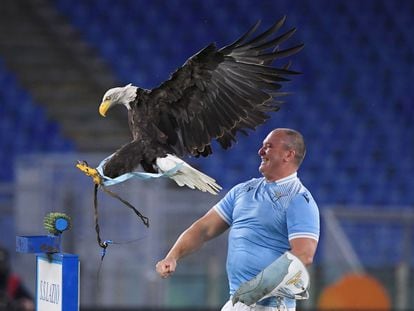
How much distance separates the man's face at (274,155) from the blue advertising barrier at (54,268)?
90 centimetres

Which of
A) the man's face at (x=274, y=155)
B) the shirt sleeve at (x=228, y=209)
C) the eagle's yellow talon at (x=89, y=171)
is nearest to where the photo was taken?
the eagle's yellow talon at (x=89, y=171)

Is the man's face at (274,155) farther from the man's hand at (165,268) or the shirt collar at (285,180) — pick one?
the man's hand at (165,268)

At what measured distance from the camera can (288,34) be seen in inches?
175

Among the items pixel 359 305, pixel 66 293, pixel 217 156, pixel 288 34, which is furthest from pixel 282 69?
pixel 217 156

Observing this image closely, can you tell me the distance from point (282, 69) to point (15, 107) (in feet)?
29.7

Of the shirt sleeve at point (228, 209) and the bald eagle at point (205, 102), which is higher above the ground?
the bald eagle at point (205, 102)

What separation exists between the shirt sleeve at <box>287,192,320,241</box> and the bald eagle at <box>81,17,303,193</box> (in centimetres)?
36

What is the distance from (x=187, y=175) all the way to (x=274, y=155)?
1.51ft

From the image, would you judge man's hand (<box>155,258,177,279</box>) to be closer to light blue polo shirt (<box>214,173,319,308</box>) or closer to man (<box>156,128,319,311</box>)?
man (<box>156,128,319,311</box>)

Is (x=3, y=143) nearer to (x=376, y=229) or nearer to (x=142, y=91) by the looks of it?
(x=376, y=229)

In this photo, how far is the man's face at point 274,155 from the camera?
4793 mm

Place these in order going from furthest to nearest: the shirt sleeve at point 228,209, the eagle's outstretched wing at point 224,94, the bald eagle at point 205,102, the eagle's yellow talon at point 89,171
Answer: the shirt sleeve at point 228,209 → the eagle's outstretched wing at point 224,94 → the bald eagle at point 205,102 → the eagle's yellow talon at point 89,171

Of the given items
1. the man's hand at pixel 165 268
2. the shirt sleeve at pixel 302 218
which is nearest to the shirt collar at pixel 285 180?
the shirt sleeve at pixel 302 218

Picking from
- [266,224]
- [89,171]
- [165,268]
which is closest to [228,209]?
[266,224]
